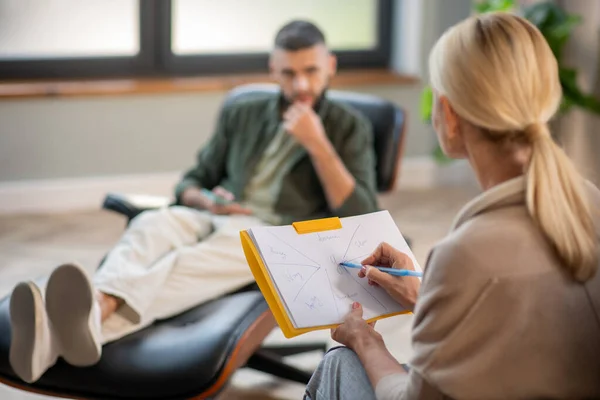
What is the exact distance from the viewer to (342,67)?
4844 mm

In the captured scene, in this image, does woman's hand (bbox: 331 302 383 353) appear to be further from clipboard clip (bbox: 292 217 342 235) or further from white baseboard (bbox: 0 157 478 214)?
white baseboard (bbox: 0 157 478 214)

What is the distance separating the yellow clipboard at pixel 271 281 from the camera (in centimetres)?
151

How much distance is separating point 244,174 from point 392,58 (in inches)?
91.7

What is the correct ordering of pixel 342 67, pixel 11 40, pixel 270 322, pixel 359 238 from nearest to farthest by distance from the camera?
pixel 359 238 < pixel 270 322 < pixel 11 40 < pixel 342 67

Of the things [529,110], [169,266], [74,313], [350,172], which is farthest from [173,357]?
[529,110]

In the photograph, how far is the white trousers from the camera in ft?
7.32

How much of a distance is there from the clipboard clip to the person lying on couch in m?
0.62

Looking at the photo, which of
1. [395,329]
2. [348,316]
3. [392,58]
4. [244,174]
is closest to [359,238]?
[348,316]

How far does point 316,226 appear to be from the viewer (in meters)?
1.66

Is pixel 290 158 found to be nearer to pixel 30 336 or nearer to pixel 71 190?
pixel 30 336

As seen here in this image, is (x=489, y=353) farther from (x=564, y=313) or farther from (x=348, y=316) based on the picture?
(x=348, y=316)

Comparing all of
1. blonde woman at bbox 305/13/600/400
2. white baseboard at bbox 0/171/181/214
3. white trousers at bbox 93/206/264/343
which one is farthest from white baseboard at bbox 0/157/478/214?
blonde woman at bbox 305/13/600/400

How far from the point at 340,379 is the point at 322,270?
204 millimetres

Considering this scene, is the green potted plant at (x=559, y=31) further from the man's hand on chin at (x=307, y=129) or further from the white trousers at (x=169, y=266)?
the white trousers at (x=169, y=266)
